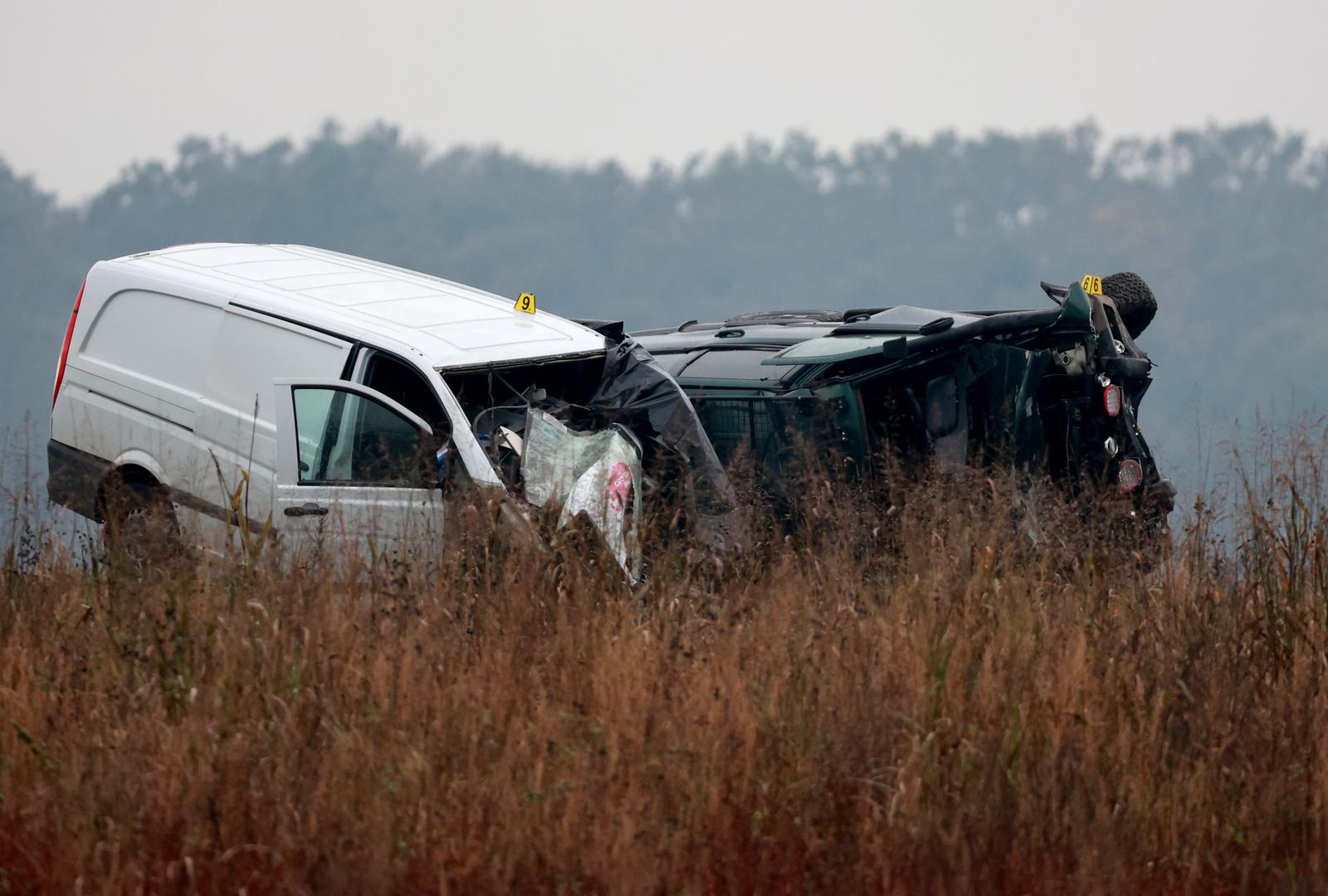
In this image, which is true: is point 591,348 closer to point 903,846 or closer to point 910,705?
point 910,705

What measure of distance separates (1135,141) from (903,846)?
12589 cm

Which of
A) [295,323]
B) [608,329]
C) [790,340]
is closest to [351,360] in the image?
[295,323]

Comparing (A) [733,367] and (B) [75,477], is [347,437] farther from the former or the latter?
(A) [733,367]

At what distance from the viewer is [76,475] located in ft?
28.5

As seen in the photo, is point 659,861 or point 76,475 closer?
point 659,861

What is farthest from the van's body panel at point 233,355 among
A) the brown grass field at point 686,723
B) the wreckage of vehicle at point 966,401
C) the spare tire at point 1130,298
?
the spare tire at point 1130,298

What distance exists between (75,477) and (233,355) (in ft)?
3.97

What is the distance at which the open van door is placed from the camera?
742cm

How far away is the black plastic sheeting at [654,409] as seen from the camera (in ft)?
27.6

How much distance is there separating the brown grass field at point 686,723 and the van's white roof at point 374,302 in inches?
71.6

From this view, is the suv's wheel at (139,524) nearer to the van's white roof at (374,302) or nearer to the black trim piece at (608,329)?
the van's white roof at (374,302)

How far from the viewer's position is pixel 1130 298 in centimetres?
1014

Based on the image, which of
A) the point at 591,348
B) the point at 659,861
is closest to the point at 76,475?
the point at 591,348

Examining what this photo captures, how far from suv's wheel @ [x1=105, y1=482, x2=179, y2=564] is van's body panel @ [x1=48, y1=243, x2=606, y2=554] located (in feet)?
0.37
